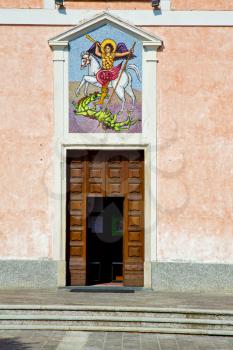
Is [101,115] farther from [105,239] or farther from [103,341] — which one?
[103,341]

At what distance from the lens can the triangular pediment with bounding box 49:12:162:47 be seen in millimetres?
17328

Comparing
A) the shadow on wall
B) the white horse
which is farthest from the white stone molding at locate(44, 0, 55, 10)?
the shadow on wall

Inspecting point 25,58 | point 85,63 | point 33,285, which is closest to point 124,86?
point 85,63

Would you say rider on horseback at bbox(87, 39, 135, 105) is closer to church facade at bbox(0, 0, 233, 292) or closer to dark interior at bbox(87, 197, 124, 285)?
church facade at bbox(0, 0, 233, 292)

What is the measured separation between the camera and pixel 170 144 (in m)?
17.4

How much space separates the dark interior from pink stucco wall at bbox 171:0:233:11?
5038 millimetres

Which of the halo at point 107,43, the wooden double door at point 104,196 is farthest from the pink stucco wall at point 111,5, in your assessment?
the wooden double door at point 104,196

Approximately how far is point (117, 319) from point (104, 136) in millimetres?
5107

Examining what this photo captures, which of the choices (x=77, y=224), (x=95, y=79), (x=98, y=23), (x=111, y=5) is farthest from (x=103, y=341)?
(x=111, y=5)

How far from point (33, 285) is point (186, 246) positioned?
3.86 meters

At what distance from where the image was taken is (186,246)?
681 inches

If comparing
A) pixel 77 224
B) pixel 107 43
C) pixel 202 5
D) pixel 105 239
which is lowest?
pixel 105 239

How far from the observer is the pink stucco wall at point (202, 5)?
685 inches

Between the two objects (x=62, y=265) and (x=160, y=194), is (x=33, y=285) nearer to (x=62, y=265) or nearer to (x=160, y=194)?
(x=62, y=265)
